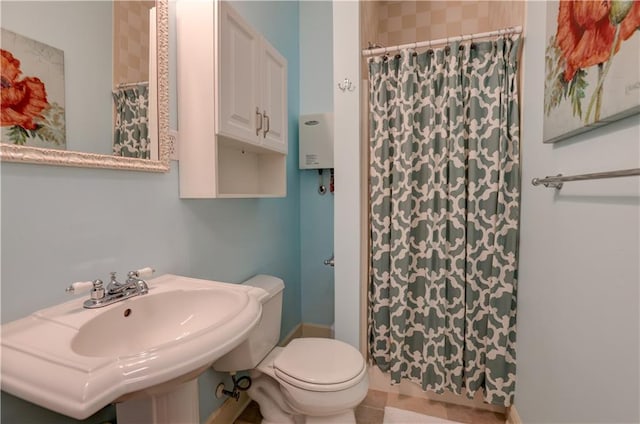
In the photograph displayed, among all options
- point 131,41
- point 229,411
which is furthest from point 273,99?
point 229,411

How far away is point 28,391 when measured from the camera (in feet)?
1.75

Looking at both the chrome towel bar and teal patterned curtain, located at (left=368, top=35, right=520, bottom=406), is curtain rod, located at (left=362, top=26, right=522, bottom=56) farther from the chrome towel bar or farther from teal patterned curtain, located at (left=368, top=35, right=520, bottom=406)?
the chrome towel bar

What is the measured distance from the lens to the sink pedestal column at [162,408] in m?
0.89

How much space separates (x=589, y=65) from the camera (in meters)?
0.83

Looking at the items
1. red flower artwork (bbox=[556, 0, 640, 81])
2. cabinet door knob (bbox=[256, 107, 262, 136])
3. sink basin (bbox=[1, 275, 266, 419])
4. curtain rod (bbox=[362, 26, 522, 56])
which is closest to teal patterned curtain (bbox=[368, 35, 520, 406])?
curtain rod (bbox=[362, 26, 522, 56])

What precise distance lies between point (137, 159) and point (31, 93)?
0.31 m

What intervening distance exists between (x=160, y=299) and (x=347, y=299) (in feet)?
3.40

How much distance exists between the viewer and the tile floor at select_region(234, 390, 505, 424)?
160 centimetres

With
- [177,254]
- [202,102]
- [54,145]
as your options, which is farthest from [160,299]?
[202,102]

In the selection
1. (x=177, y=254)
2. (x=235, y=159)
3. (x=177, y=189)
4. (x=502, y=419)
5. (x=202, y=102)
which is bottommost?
(x=502, y=419)

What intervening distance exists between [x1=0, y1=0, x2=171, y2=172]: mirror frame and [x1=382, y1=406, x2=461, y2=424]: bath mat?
1694 mm

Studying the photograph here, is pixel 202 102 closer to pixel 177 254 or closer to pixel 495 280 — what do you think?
pixel 177 254

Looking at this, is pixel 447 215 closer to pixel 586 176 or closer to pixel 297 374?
pixel 586 176

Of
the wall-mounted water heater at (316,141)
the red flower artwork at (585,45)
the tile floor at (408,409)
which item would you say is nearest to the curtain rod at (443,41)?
the red flower artwork at (585,45)
